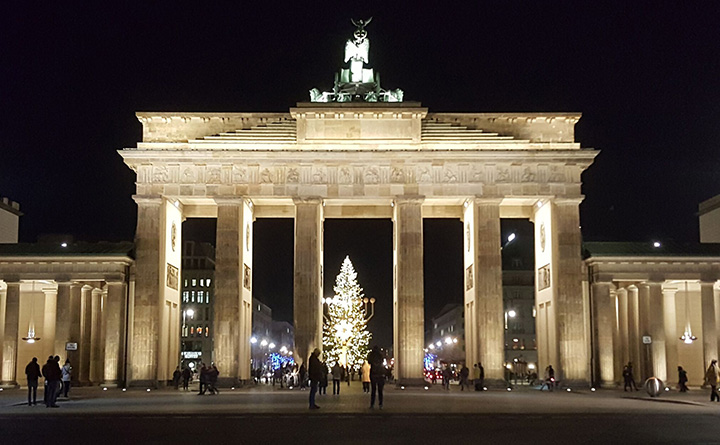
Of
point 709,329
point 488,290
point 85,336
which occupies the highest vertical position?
point 488,290

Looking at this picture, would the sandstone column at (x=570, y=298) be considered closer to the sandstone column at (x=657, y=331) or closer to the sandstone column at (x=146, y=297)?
the sandstone column at (x=657, y=331)

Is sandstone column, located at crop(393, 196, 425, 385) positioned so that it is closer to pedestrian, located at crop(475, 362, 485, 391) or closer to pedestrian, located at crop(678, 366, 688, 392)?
pedestrian, located at crop(475, 362, 485, 391)

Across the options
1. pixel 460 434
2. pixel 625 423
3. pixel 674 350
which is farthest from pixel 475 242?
pixel 460 434

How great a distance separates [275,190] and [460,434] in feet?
119

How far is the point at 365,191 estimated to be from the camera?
5400 centimetres

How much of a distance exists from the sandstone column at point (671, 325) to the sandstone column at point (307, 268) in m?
23.0

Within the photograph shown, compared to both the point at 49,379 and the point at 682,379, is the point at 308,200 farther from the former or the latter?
the point at 49,379

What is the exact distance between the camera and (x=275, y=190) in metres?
54.2

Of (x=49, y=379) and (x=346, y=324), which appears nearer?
(x=49, y=379)

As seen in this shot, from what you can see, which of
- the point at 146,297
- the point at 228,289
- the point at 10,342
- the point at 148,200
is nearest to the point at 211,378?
the point at 228,289

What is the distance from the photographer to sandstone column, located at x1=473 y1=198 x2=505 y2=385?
172 feet

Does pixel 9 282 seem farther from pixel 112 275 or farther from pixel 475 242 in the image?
pixel 475 242

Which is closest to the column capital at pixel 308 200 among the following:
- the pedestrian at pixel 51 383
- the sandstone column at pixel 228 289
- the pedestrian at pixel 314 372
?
the sandstone column at pixel 228 289

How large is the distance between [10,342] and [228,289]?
44.7ft
